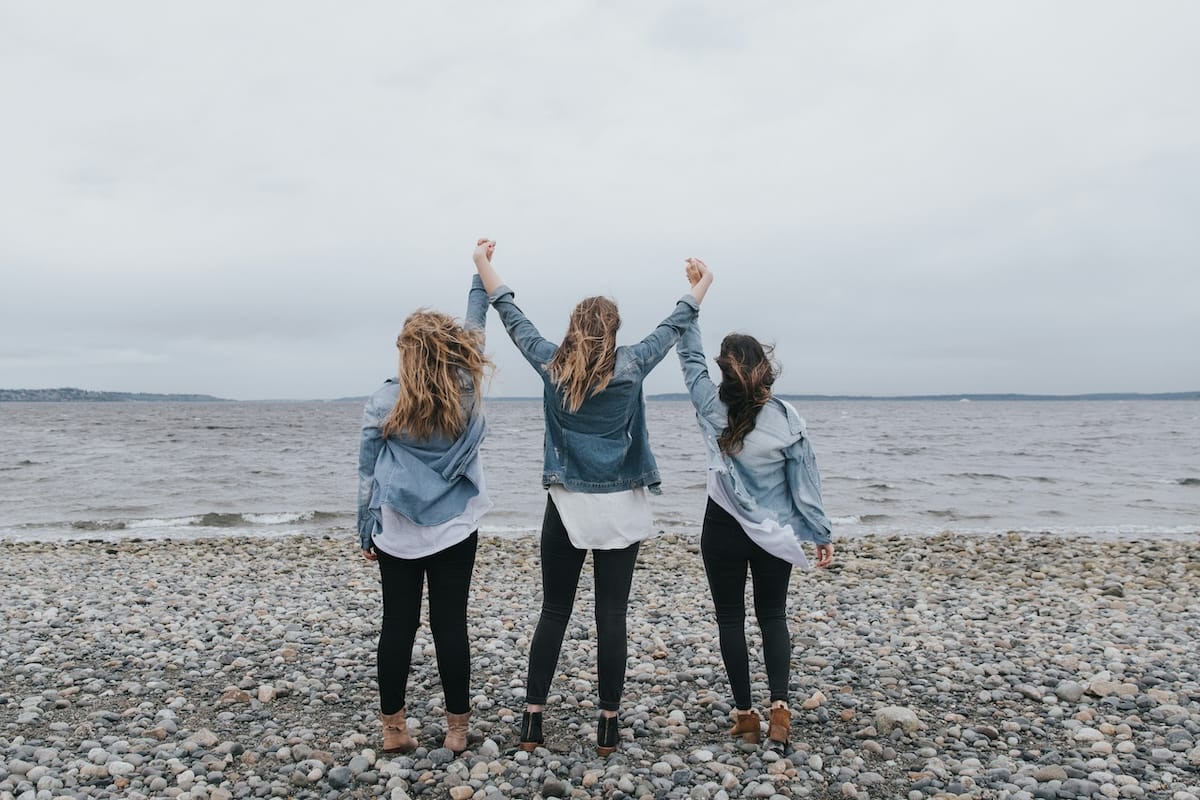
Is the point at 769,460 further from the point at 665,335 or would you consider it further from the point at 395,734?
the point at 395,734

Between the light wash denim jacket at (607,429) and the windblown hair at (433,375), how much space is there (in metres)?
0.37

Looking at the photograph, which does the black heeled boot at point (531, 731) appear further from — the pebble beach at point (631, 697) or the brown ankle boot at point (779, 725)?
the brown ankle boot at point (779, 725)

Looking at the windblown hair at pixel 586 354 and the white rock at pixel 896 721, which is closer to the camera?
the windblown hair at pixel 586 354

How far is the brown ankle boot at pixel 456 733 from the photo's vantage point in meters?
4.43

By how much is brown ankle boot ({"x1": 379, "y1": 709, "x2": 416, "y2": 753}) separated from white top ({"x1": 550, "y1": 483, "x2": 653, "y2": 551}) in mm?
1431

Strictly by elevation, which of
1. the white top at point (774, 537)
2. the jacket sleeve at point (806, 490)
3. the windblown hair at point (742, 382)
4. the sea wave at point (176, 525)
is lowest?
the sea wave at point (176, 525)

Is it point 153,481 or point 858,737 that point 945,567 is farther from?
point 153,481

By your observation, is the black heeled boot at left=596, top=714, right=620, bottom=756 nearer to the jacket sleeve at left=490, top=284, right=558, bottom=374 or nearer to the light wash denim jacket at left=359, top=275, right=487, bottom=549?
the light wash denim jacket at left=359, top=275, right=487, bottom=549

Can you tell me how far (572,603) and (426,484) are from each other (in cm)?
96

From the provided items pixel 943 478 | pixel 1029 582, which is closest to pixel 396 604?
pixel 1029 582

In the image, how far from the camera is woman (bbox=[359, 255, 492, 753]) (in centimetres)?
403

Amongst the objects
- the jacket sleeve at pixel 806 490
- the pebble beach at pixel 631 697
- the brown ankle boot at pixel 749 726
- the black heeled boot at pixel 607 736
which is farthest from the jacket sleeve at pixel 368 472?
the brown ankle boot at pixel 749 726

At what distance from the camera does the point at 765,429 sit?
14.1ft

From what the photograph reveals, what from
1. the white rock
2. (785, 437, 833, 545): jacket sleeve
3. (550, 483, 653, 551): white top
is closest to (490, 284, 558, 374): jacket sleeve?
(550, 483, 653, 551): white top
